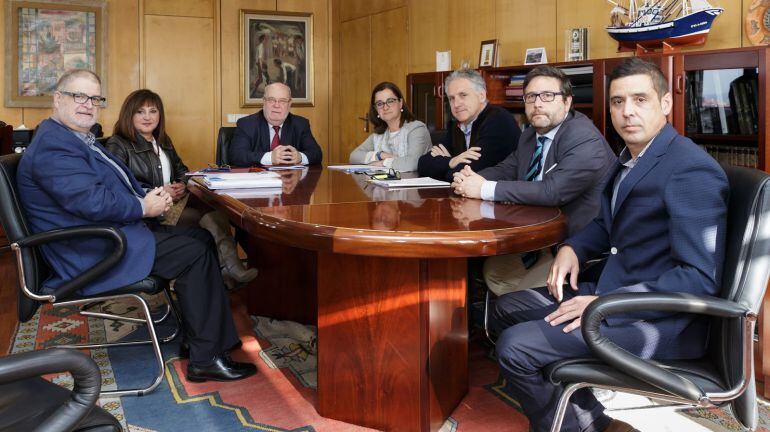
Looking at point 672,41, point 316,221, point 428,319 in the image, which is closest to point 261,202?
point 316,221

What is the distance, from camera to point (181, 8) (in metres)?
7.66

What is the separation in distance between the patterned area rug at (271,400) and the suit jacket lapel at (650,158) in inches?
25.4

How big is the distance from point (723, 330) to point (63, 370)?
1.47 metres

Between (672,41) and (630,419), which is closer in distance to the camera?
(630,419)

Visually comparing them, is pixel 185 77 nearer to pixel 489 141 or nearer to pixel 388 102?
pixel 388 102

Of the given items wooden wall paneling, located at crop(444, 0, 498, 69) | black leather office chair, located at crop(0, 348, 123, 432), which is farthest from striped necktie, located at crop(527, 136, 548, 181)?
wooden wall paneling, located at crop(444, 0, 498, 69)

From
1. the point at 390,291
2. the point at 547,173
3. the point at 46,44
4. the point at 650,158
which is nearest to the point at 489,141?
the point at 547,173

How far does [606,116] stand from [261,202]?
2.45 metres

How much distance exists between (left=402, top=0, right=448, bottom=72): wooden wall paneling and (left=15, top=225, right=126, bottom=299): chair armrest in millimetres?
4350

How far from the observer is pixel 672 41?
3.98 metres

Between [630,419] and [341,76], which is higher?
[341,76]

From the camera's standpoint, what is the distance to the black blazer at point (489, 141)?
3244mm

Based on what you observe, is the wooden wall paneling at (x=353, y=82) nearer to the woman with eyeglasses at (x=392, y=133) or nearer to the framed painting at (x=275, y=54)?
the framed painting at (x=275, y=54)

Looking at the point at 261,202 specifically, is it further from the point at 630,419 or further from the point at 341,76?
the point at 341,76
